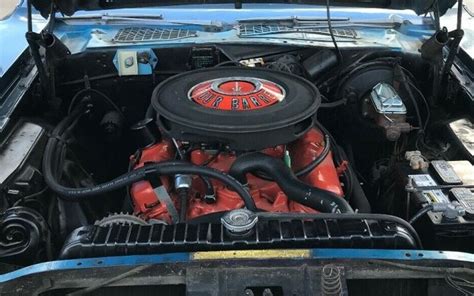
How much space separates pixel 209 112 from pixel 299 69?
65 centimetres

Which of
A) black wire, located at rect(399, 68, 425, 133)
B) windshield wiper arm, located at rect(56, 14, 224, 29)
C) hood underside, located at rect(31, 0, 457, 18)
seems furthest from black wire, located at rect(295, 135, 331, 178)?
windshield wiper arm, located at rect(56, 14, 224, 29)

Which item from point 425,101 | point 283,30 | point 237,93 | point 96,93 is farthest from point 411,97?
point 96,93

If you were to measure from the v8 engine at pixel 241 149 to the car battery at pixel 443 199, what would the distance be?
0.20 m

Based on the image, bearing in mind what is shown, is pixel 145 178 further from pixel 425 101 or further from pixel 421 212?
pixel 425 101

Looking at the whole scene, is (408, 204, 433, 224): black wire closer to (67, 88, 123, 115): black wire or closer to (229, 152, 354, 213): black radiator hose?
(229, 152, 354, 213): black radiator hose

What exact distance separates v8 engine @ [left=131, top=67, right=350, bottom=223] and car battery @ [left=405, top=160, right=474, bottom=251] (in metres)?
0.20

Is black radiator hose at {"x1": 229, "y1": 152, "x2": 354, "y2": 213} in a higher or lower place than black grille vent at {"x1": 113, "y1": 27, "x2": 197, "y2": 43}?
lower

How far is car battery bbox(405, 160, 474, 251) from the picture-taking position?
1.38 metres

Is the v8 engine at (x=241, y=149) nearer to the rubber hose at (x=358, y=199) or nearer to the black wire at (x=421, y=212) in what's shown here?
the rubber hose at (x=358, y=199)

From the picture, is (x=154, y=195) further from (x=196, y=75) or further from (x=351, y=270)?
(x=351, y=270)

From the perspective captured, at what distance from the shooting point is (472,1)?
549 centimetres

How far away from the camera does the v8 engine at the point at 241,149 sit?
1.59 metres

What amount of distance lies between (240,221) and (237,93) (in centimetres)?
56

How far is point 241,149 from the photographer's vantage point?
5.29ft
